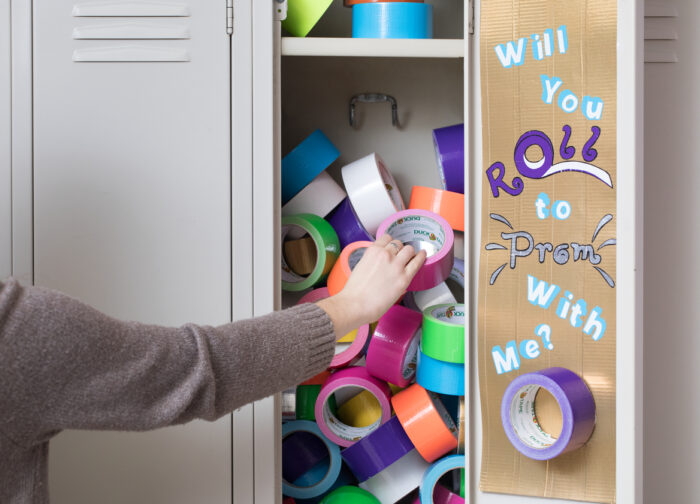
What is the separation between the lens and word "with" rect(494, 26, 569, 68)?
109 centimetres

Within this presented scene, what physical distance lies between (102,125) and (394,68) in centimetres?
74

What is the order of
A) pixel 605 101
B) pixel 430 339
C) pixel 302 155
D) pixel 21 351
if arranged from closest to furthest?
1. pixel 21 351
2. pixel 605 101
3. pixel 430 339
4. pixel 302 155

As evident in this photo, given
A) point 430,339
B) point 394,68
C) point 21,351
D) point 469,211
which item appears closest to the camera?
point 21,351

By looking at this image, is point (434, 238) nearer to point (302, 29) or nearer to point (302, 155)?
point (302, 155)

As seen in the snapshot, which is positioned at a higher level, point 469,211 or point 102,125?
point 102,125

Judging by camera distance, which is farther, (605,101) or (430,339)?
(430,339)

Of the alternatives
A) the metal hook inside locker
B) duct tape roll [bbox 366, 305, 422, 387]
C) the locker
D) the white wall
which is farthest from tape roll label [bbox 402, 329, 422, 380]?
the metal hook inside locker

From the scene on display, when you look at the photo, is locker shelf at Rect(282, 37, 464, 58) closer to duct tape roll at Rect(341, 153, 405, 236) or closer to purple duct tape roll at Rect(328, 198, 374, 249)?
duct tape roll at Rect(341, 153, 405, 236)

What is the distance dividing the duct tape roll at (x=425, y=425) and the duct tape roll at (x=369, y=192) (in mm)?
364

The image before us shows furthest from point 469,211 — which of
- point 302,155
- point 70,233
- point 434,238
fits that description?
point 70,233

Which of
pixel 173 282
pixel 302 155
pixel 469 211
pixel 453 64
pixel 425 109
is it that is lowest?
pixel 173 282

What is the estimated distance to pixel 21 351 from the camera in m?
0.69

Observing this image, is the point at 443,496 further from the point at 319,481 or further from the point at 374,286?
the point at 374,286

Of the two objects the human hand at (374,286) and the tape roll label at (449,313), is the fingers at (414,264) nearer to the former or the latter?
the human hand at (374,286)
